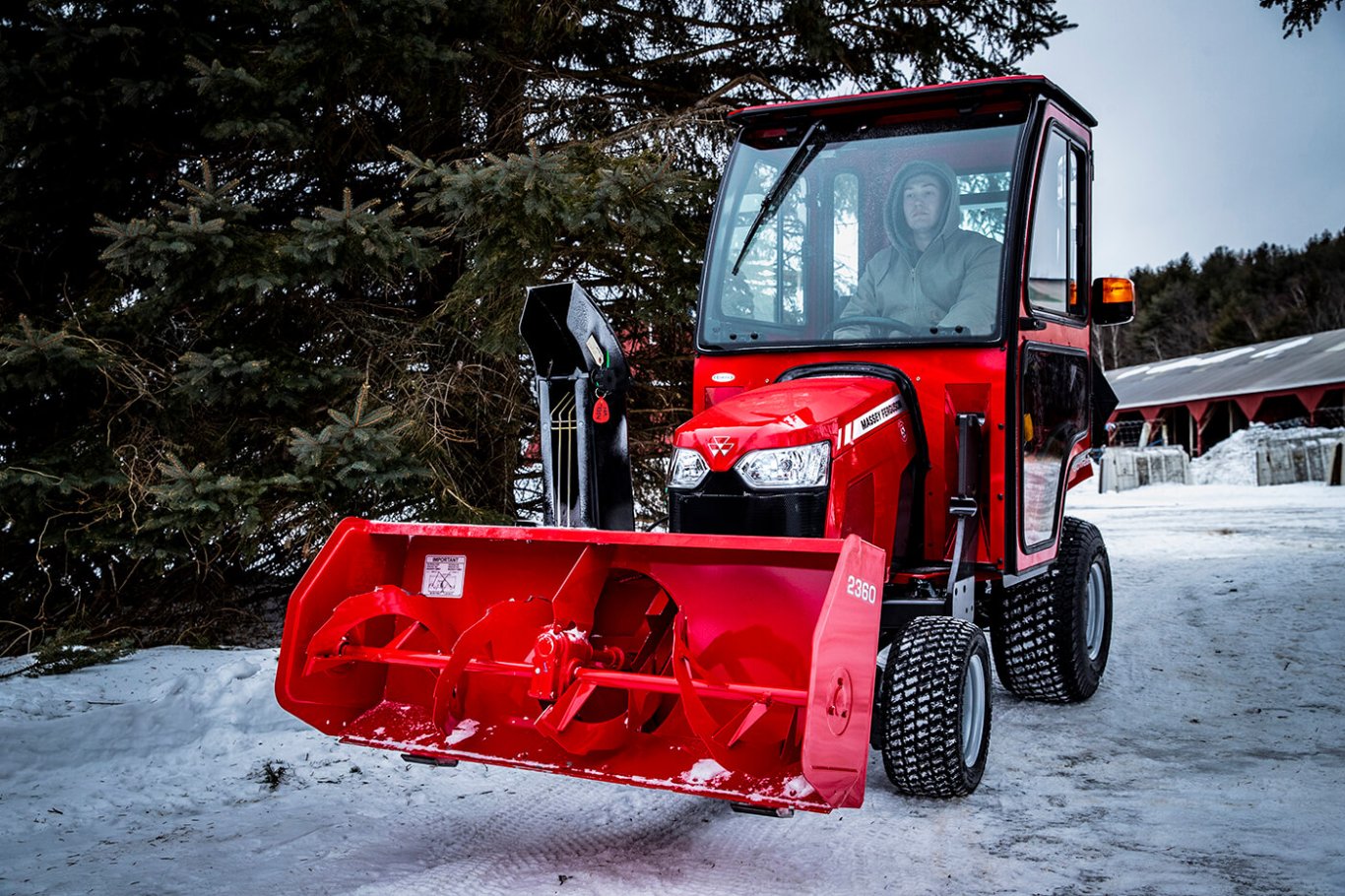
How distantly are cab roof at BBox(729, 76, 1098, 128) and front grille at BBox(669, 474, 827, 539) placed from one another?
188cm

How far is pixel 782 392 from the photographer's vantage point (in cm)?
443

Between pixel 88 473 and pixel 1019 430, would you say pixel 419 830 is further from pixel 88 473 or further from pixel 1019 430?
pixel 88 473

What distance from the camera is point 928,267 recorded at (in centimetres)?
479

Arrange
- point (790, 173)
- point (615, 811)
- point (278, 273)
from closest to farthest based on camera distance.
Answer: point (615, 811), point (790, 173), point (278, 273)

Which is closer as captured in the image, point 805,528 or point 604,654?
point 604,654

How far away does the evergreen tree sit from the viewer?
630cm

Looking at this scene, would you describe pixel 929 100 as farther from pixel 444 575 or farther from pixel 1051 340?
pixel 444 575

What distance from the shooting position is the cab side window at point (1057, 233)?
481cm

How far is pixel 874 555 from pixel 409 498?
4.20 meters

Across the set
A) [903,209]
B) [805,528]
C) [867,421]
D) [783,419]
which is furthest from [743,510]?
[903,209]

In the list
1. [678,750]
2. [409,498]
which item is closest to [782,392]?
[678,750]

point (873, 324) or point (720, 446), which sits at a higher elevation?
point (873, 324)

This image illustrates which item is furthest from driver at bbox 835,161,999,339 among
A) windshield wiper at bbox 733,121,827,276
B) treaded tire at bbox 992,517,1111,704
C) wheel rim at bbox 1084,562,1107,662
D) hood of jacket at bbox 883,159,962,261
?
wheel rim at bbox 1084,562,1107,662

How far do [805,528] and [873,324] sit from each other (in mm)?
1192
